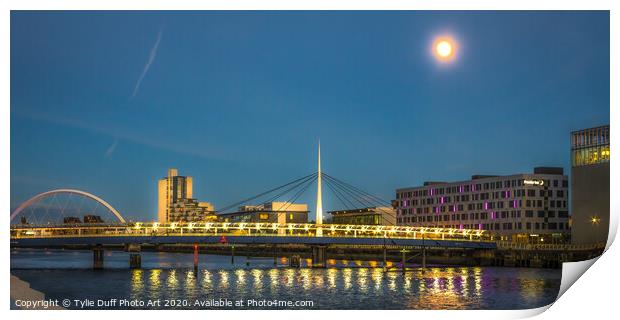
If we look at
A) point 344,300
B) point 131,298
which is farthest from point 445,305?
point 131,298

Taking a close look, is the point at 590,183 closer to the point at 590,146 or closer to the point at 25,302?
the point at 590,146

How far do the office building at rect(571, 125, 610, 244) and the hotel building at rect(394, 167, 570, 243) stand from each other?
31709mm

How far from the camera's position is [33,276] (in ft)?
251

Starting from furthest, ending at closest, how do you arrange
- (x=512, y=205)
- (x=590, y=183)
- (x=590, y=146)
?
(x=512, y=205), (x=590, y=146), (x=590, y=183)

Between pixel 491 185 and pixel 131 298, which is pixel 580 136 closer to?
pixel 491 185

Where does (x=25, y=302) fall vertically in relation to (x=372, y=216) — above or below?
above

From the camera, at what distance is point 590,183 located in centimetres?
8694

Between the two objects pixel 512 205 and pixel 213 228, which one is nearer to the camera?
pixel 213 228

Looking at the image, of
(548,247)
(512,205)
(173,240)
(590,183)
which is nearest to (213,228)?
(173,240)

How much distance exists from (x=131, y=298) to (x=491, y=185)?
87.9 m

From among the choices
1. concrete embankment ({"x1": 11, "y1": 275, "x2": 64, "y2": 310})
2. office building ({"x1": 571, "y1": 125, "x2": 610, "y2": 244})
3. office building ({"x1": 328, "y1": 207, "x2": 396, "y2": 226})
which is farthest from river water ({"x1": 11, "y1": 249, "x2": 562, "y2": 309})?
office building ({"x1": 328, "y1": 207, "x2": 396, "y2": 226})

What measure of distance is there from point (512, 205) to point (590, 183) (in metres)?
40.7
